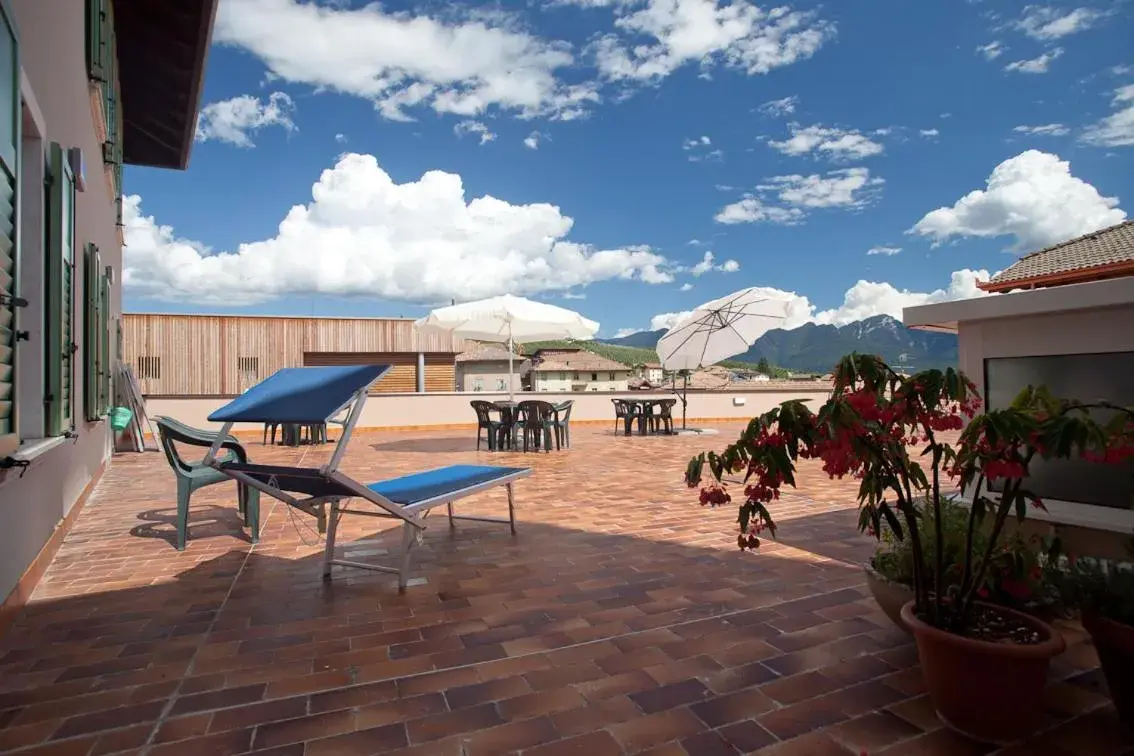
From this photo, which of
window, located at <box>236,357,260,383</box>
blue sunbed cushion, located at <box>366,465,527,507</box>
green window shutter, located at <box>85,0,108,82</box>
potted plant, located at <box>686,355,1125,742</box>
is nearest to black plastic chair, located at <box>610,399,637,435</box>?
blue sunbed cushion, located at <box>366,465,527,507</box>

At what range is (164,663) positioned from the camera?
2.39 metres

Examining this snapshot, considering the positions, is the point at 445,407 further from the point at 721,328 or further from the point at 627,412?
the point at 721,328

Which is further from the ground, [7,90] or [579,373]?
[7,90]

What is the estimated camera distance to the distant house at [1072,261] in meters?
13.5

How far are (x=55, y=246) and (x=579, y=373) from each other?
223ft

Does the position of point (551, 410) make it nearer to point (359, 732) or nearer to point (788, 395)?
point (359, 732)

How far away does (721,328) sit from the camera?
12312mm

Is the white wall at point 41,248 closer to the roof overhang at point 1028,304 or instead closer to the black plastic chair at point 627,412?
the roof overhang at point 1028,304

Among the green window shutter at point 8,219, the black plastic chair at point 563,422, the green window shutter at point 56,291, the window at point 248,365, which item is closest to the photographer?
the green window shutter at point 8,219

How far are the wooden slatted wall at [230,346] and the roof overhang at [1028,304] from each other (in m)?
23.2

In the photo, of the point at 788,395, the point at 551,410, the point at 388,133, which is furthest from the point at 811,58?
the point at 551,410

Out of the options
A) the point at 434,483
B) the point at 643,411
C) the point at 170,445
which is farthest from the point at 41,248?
the point at 643,411

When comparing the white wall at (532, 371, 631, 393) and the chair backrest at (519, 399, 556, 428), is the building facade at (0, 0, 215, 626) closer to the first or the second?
the chair backrest at (519, 399, 556, 428)

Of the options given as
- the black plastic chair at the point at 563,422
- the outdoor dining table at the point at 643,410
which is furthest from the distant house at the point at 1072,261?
the black plastic chair at the point at 563,422
